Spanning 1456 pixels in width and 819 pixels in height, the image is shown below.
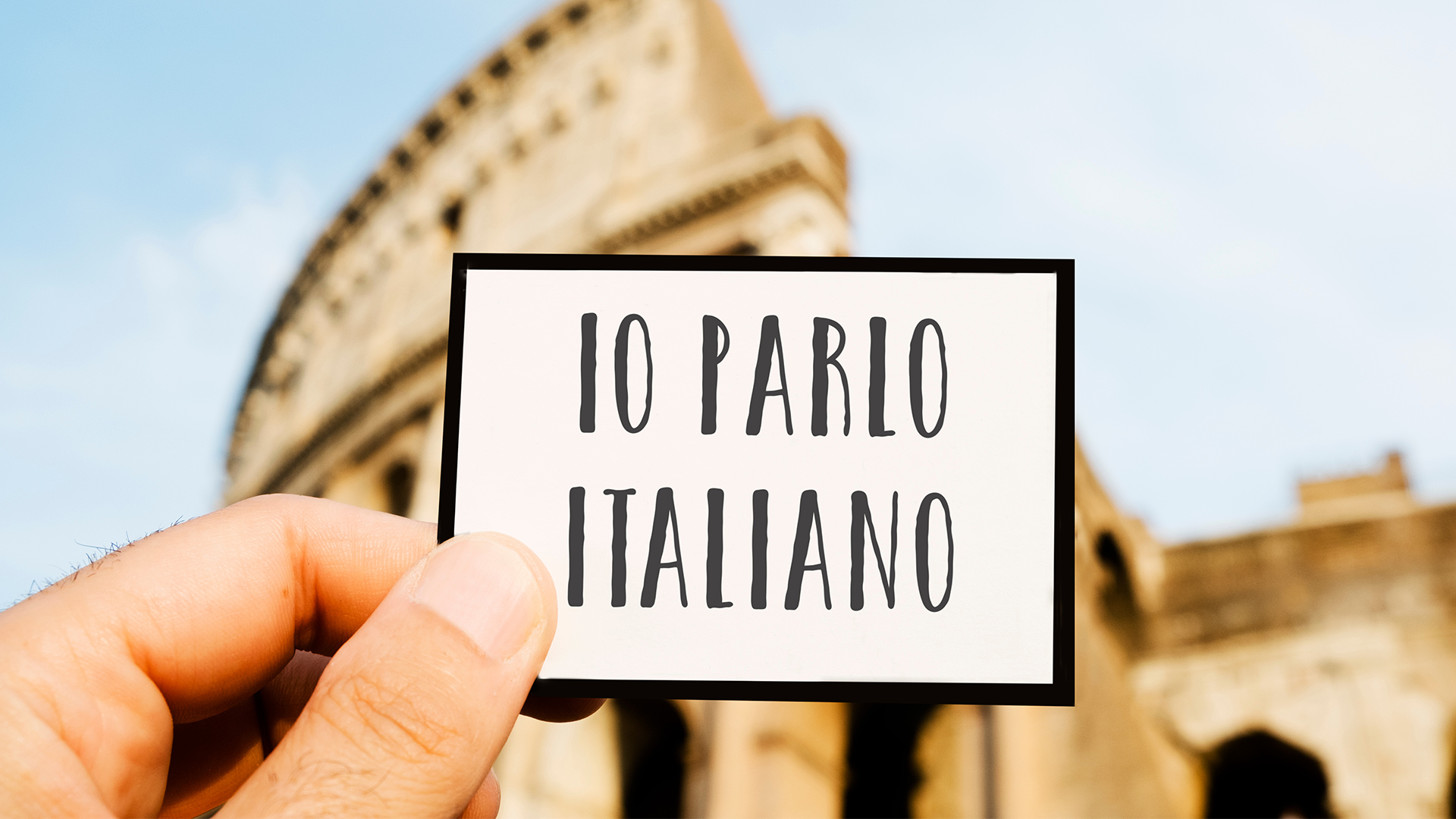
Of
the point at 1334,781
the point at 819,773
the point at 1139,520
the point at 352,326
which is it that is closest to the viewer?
the point at 819,773

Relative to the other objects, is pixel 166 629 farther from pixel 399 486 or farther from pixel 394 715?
pixel 399 486

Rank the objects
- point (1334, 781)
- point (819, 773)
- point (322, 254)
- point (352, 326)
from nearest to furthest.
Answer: point (819, 773)
point (1334, 781)
point (352, 326)
point (322, 254)

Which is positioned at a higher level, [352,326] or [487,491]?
[352,326]

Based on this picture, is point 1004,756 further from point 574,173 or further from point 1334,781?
point 574,173

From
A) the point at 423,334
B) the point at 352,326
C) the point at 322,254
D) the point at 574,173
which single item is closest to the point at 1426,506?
the point at 574,173

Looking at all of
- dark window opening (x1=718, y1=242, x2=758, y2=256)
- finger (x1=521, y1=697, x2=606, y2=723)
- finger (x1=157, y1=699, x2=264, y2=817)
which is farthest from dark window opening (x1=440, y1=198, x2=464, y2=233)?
finger (x1=521, y1=697, x2=606, y2=723)
